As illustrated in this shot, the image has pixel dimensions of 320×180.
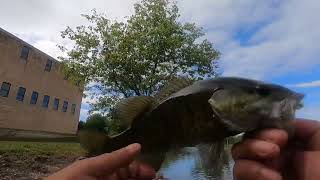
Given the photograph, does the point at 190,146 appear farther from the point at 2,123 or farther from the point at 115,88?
the point at 2,123

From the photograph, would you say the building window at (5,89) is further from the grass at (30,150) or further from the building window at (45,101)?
the grass at (30,150)

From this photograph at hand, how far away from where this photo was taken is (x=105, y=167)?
224cm

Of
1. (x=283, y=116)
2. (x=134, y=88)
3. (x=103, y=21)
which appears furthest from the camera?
(x=103, y=21)

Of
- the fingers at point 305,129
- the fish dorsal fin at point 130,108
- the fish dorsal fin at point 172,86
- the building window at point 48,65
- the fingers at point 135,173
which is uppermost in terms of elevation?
the building window at point 48,65

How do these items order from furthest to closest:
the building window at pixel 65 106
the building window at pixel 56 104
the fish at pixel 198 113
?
the building window at pixel 65 106
the building window at pixel 56 104
the fish at pixel 198 113

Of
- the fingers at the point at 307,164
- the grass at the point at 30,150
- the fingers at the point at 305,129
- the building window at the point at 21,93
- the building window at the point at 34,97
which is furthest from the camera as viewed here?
the building window at the point at 34,97

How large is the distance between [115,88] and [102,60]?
8.16 feet

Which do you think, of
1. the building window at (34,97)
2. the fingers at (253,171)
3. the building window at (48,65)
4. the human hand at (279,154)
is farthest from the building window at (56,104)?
the fingers at (253,171)

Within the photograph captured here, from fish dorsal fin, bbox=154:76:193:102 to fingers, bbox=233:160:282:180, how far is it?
1.60 ft

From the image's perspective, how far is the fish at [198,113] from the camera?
158 cm

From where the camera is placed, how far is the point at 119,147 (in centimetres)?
212

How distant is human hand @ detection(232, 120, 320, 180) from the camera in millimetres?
1614

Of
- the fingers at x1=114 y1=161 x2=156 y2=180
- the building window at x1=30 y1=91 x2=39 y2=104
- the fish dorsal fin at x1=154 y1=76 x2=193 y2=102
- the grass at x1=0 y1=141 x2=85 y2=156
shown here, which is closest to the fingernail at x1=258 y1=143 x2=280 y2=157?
the fish dorsal fin at x1=154 y1=76 x2=193 y2=102

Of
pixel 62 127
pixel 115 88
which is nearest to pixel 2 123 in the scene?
pixel 62 127
